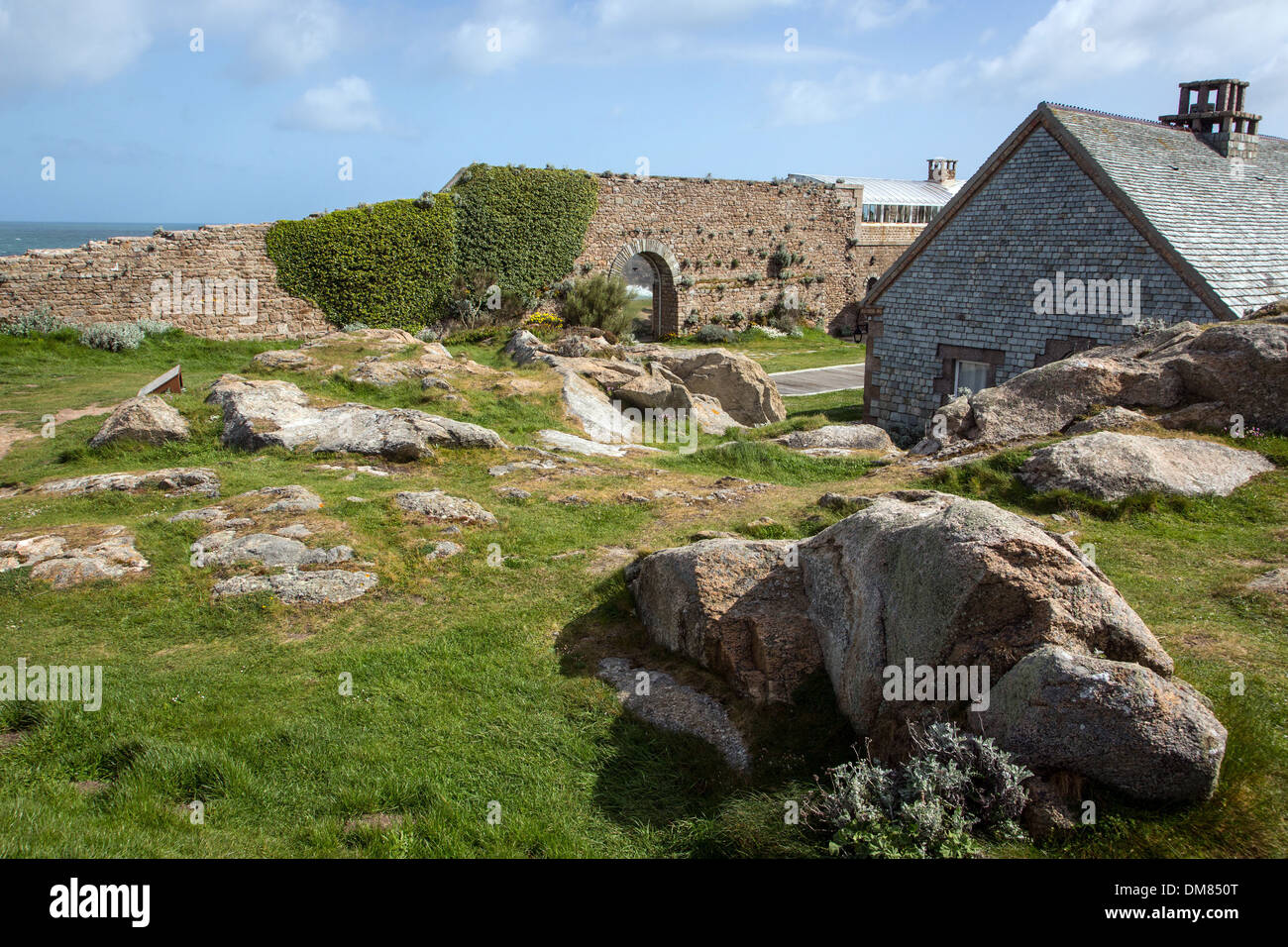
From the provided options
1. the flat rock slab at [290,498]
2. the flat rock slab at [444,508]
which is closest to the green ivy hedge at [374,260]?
the flat rock slab at [290,498]

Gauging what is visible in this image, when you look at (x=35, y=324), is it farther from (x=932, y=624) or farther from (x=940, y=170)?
(x=940, y=170)

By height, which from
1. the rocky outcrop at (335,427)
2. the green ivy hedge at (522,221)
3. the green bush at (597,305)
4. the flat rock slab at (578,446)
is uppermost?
the green ivy hedge at (522,221)

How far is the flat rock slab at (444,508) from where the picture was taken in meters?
9.98

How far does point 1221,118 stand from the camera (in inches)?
830

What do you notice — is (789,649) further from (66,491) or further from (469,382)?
(469,382)

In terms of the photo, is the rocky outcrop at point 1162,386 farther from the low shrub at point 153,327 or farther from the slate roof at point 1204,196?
the low shrub at point 153,327

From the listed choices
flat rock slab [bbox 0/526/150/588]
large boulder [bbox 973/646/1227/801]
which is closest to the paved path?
flat rock slab [bbox 0/526/150/588]

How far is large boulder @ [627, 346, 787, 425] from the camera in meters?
20.2

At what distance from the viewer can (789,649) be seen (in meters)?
6.34

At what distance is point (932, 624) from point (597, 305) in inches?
997

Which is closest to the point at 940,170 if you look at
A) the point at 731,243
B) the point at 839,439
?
the point at 731,243

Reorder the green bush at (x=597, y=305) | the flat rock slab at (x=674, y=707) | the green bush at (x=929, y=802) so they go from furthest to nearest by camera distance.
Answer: the green bush at (x=597, y=305) < the flat rock slab at (x=674, y=707) < the green bush at (x=929, y=802)

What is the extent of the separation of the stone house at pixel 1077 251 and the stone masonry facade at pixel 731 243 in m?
13.7

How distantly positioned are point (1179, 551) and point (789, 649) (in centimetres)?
481
